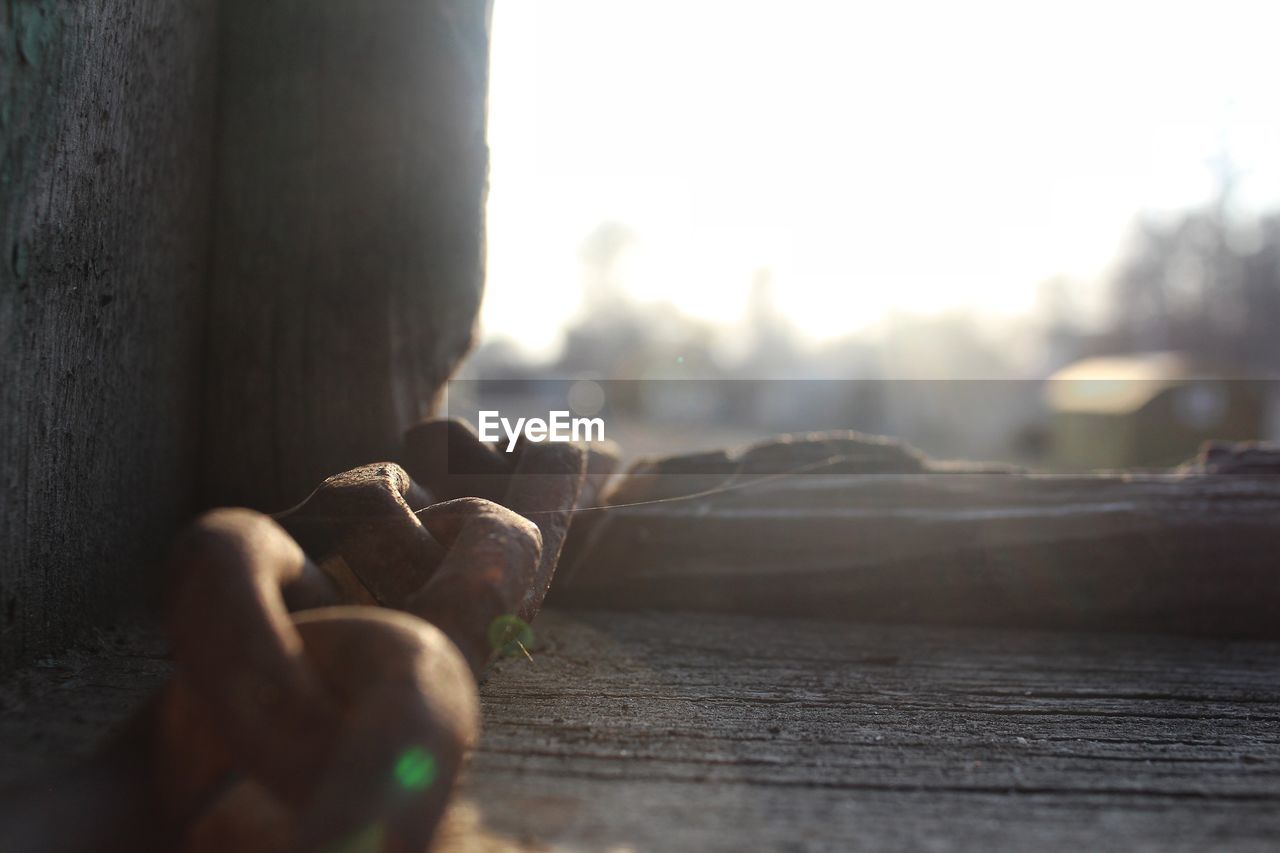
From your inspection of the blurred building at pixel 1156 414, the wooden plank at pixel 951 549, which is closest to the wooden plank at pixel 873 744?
the wooden plank at pixel 951 549

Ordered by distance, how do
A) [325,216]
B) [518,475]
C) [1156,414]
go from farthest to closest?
[1156,414]
[325,216]
[518,475]

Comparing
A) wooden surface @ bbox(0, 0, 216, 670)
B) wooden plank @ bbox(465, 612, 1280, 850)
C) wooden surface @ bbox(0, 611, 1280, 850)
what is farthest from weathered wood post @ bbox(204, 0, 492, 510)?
wooden plank @ bbox(465, 612, 1280, 850)

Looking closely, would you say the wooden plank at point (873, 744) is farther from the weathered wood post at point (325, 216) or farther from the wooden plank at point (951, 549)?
the weathered wood post at point (325, 216)

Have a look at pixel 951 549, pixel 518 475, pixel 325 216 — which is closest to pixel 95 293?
pixel 325 216

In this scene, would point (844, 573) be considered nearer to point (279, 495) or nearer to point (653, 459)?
point (653, 459)

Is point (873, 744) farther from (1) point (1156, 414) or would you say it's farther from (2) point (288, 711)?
(1) point (1156, 414)

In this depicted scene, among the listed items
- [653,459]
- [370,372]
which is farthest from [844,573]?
[370,372]
